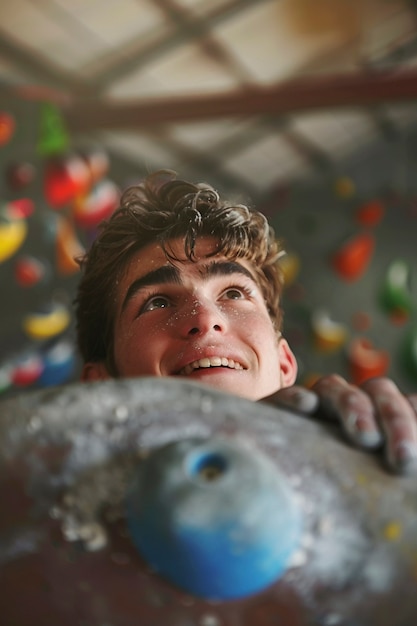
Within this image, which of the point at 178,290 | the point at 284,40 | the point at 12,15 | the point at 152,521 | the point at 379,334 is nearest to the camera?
the point at 152,521

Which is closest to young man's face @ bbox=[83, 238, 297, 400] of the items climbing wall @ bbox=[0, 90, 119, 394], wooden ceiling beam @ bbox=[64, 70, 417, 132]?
climbing wall @ bbox=[0, 90, 119, 394]

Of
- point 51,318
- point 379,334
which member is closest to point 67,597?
point 51,318

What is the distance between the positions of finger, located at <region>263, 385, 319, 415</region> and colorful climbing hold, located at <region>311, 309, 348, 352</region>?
2498 mm

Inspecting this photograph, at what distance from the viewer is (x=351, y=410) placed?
342 millimetres

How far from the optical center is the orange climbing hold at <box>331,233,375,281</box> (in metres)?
2.94

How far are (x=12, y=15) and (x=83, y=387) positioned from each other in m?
1.92

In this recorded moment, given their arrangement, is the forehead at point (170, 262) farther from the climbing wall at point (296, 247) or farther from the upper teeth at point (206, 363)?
the climbing wall at point (296, 247)

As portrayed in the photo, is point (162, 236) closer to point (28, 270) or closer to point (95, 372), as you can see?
point (95, 372)

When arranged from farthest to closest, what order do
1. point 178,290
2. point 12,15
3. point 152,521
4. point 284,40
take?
point 284,40, point 12,15, point 178,290, point 152,521

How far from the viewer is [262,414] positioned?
13.1 inches

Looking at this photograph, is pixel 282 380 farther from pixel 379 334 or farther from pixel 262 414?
pixel 379 334

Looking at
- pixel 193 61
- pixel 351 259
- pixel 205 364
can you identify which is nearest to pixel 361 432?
pixel 205 364

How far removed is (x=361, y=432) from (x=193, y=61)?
2.34 metres

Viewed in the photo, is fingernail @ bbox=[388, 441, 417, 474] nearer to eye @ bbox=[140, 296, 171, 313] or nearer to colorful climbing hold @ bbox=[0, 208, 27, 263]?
eye @ bbox=[140, 296, 171, 313]
